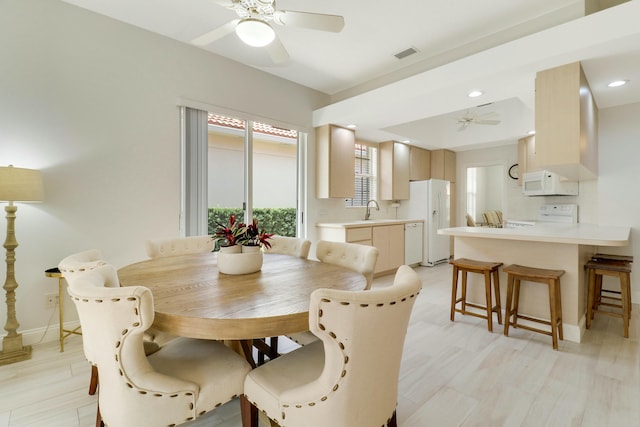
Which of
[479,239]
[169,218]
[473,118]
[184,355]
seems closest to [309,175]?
[169,218]

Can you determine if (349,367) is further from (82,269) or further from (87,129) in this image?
(87,129)

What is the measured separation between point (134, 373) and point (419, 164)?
19.6ft

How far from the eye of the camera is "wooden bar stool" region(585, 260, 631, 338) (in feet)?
8.38

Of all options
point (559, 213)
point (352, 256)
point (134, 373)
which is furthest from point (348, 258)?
point (559, 213)

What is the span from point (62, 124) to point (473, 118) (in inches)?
199

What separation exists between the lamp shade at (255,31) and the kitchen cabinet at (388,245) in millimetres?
3219

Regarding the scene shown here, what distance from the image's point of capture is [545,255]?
8.71 feet

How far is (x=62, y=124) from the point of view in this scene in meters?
2.51

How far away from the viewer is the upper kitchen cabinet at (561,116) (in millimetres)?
2443

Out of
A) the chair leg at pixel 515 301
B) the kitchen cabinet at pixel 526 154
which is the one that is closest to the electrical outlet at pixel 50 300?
the chair leg at pixel 515 301

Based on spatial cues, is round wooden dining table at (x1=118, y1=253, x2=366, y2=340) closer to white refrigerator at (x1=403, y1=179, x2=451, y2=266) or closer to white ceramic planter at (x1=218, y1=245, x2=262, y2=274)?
white ceramic planter at (x1=218, y1=245, x2=262, y2=274)

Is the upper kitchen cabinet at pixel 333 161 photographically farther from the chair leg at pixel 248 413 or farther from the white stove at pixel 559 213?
the chair leg at pixel 248 413

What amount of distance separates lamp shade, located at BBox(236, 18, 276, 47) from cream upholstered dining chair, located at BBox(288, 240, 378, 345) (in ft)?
4.79

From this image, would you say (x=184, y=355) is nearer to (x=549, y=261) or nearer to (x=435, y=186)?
(x=549, y=261)
